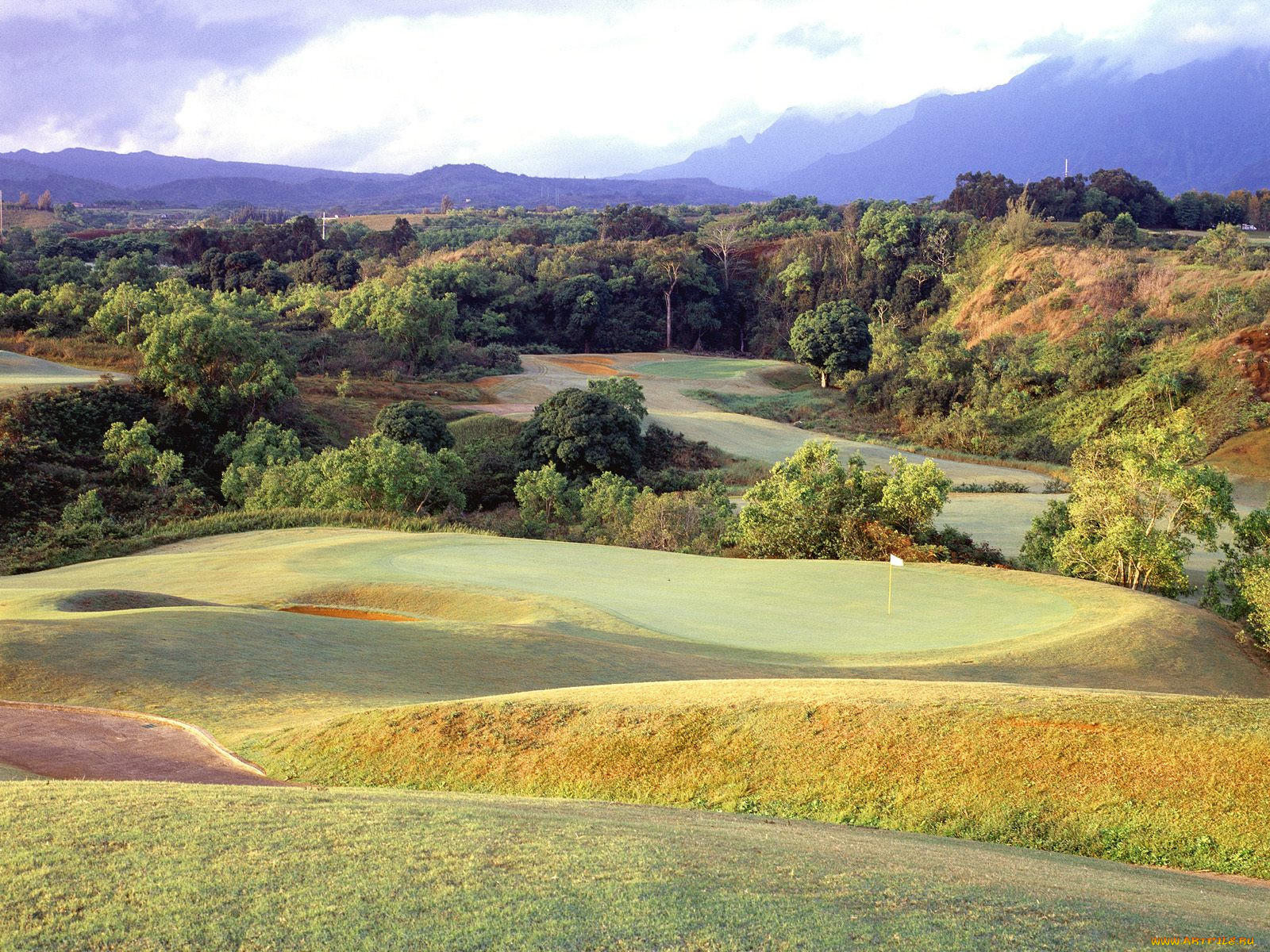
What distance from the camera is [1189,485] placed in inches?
793

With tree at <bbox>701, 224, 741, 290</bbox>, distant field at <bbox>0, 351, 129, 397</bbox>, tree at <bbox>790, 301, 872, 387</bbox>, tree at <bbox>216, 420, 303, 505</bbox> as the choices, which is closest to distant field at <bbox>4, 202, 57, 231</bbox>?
tree at <bbox>701, 224, 741, 290</bbox>

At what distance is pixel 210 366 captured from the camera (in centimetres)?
4412

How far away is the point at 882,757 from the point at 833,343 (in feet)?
193

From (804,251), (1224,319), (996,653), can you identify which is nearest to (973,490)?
(1224,319)

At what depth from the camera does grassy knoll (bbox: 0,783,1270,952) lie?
530cm

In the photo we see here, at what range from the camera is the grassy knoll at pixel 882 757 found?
8953 mm

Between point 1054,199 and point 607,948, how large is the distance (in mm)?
91597

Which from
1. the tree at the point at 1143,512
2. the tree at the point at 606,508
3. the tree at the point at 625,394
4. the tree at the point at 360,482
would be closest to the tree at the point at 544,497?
the tree at the point at 606,508

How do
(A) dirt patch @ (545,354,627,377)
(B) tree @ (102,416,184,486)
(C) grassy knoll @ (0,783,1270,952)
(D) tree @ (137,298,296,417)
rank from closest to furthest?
(C) grassy knoll @ (0,783,1270,952), (B) tree @ (102,416,184,486), (D) tree @ (137,298,296,417), (A) dirt patch @ (545,354,627,377)

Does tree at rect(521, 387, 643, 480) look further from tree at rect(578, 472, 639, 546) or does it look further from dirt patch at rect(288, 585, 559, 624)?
dirt patch at rect(288, 585, 559, 624)

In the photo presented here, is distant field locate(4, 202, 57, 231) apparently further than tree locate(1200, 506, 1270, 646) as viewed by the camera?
Yes

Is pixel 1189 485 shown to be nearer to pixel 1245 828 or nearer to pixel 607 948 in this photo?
pixel 1245 828

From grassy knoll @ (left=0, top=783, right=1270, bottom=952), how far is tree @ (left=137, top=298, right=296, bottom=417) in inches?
1516

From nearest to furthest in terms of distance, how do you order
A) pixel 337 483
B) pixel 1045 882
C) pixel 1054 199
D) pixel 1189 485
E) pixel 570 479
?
pixel 1045 882, pixel 1189 485, pixel 337 483, pixel 570 479, pixel 1054 199
